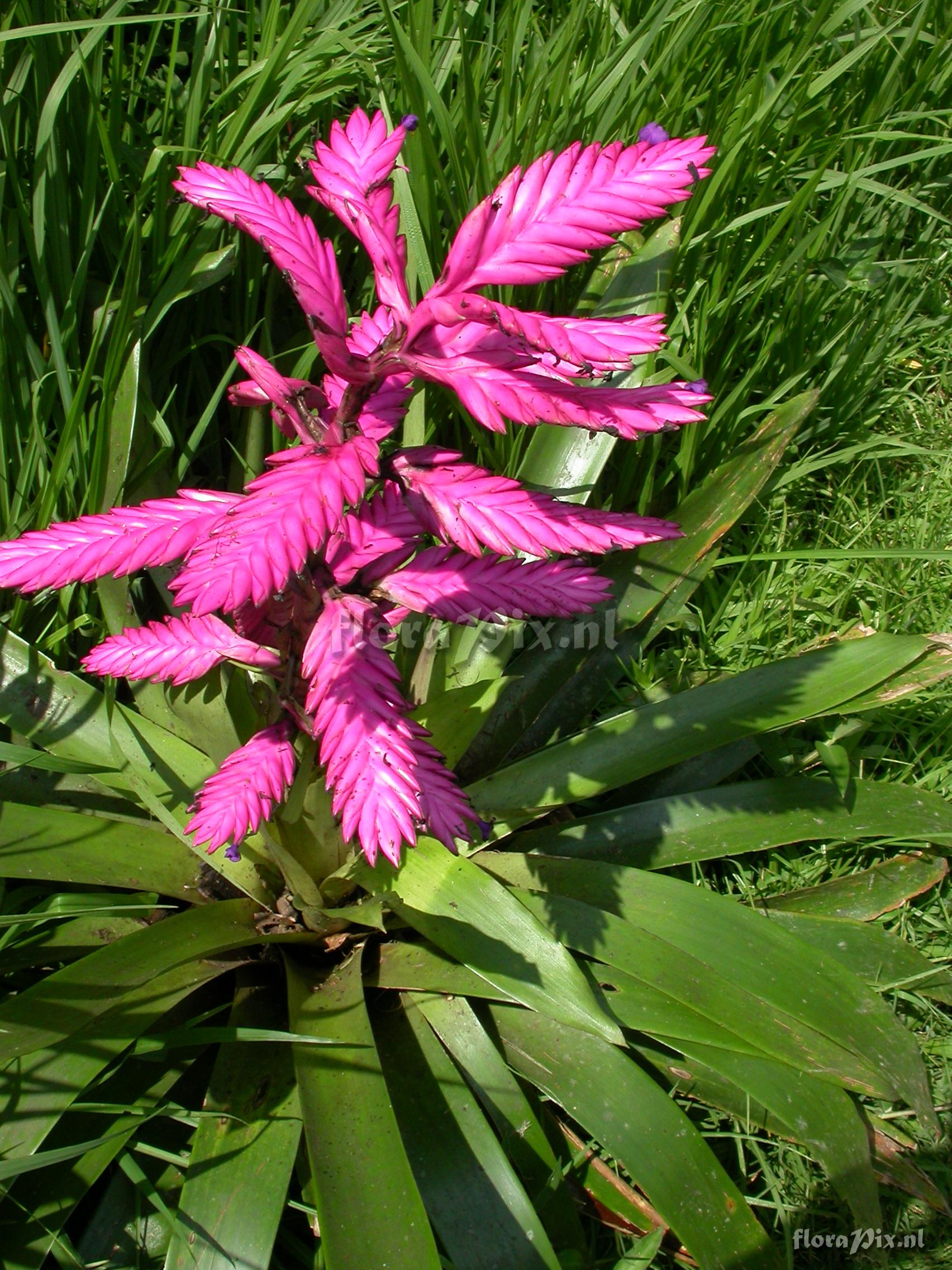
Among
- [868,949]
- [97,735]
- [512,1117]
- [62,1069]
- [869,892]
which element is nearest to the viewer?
[62,1069]

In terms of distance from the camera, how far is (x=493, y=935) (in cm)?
137

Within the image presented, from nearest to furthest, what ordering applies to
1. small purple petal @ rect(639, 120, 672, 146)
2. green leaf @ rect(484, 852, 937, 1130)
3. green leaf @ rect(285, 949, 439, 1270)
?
small purple petal @ rect(639, 120, 672, 146) < green leaf @ rect(285, 949, 439, 1270) < green leaf @ rect(484, 852, 937, 1130)

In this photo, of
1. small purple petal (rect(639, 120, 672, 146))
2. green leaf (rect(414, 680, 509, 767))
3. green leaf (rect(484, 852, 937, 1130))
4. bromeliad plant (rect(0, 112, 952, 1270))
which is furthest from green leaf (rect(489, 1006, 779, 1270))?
small purple petal (rect(639, 120, 672, 146))

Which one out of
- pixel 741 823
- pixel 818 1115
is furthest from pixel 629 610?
pixel 818 1115

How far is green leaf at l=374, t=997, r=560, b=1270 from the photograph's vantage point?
4.44 feet

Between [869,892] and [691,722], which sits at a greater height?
[691,722]

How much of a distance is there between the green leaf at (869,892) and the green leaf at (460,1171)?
2.65 ft

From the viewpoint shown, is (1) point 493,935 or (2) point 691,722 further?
(2) point 691,722

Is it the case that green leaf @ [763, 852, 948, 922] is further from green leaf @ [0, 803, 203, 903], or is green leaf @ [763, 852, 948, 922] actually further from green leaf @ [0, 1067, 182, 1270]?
green leaf @ [0, 1067, 182, 1270]

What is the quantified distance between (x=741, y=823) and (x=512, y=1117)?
69cm

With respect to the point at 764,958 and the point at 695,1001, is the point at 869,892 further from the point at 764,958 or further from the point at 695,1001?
the point at 695,1001

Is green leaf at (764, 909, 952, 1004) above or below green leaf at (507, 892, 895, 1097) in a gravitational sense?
below

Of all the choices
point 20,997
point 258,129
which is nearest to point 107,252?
point 258,129

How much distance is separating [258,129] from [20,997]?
1.73 m
